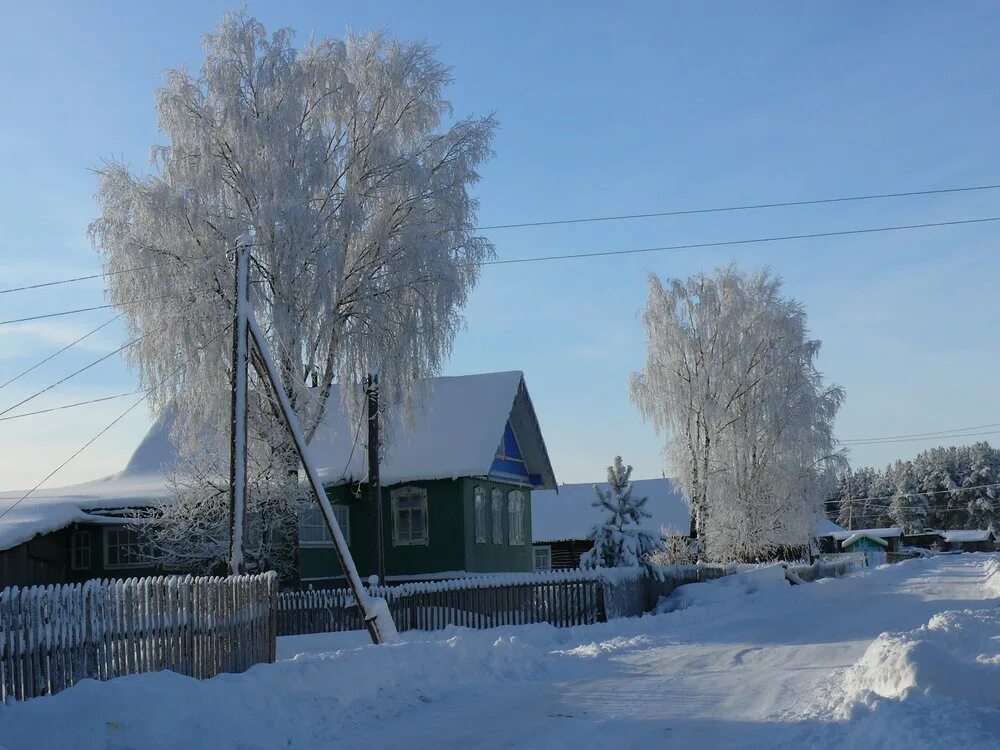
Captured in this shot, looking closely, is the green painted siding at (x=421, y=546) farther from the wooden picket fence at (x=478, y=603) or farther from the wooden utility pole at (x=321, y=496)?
the wooden utility pole at (x=321, y=496)

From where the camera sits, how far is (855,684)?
36.7 ft

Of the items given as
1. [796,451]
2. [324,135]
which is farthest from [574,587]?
[796,451]

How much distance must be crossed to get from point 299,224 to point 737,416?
75.6 feet

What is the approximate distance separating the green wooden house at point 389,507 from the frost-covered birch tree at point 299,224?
11.2 feet

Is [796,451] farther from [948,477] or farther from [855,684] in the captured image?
[948,477]

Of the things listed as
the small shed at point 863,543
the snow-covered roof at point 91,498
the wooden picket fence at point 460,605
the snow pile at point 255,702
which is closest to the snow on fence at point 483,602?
the wooden picket fence at point 460,605

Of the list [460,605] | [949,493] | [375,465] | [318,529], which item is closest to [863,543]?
[949,493]

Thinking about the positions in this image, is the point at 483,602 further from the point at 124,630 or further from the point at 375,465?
the point at 124,630

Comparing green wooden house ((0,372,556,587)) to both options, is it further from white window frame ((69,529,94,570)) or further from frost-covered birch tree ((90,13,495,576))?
frost-covered birch tree ((90,13,495,576))

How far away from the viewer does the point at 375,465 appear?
23547 mm

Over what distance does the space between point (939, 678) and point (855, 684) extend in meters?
1.25

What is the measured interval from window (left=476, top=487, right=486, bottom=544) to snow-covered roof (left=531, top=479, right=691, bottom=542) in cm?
1848

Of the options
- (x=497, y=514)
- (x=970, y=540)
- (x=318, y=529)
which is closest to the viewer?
(x=318, y=529)

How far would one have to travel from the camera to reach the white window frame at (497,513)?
33.4 meters
